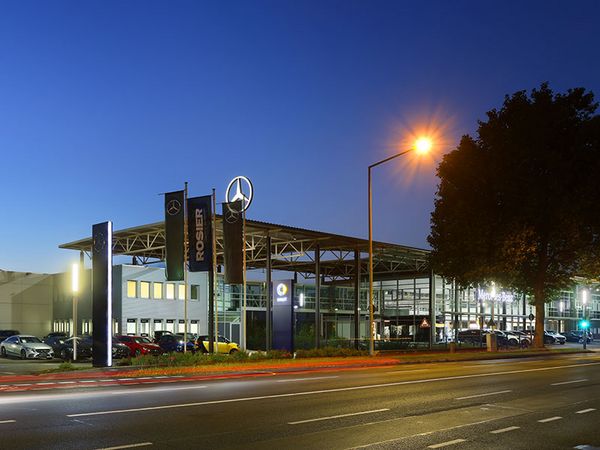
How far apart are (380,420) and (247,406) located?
10.8 feet

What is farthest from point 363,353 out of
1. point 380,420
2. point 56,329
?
point 56,329

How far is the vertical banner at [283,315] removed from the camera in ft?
120

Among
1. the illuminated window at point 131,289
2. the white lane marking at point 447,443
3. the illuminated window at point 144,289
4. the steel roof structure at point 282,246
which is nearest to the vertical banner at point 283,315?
the steel roof structure at point 282,246

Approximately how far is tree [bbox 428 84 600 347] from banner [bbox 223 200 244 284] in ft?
53.6

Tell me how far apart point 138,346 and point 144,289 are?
18297 millimetres

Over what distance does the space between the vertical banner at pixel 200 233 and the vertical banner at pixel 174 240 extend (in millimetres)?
406

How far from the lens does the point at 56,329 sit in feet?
206

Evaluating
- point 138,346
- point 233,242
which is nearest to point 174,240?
point 233,242

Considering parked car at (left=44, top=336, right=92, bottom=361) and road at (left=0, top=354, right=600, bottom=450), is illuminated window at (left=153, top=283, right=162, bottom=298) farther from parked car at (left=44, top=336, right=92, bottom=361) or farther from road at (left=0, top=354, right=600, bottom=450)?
road at (left=0, top=354, right=600, bottom=450)

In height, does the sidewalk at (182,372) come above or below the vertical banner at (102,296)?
below

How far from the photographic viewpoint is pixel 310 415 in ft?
42.6

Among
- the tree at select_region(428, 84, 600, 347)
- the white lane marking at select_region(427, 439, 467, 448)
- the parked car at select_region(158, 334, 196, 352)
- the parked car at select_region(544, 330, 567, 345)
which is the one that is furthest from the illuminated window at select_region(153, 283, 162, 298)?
the white lane marking at select_region(427, 439, 467, 448)

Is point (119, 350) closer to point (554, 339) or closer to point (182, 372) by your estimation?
point (182, 372)

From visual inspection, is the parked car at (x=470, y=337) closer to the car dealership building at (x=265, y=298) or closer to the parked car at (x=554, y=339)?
the car dealership building at (x=265, y=298)
